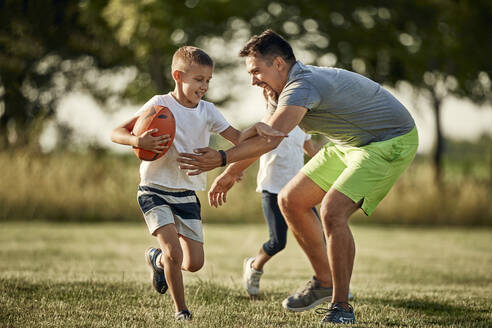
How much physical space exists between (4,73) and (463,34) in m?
13.1

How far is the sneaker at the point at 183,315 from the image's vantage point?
438 cm

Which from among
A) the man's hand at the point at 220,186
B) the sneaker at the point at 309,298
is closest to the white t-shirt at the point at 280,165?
the man's hand at the point at 220,186

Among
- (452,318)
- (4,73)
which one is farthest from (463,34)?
(452,318)

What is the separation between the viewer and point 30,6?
18531mm

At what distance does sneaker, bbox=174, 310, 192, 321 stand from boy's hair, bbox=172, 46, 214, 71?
169 cm

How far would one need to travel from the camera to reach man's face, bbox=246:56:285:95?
450 centimetres

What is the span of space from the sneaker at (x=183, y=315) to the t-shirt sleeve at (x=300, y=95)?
1.54 metres

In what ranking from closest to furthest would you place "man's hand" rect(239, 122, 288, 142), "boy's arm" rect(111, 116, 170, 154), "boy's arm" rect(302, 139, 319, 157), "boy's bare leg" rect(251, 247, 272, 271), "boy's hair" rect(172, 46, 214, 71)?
1. "man's hand" rect(239, 122, 288, 142)
2. "boy's arm" rect(111, 116, 170, 154)
3. "boy's hair" rect(172, 46, 214, 71)
4. "boy's bare leg" rect(251, 247, 272, 271)
5. "boy's arm" rect(302, 139, 319, 157)

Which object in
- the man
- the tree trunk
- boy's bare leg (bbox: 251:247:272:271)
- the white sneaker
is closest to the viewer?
the man

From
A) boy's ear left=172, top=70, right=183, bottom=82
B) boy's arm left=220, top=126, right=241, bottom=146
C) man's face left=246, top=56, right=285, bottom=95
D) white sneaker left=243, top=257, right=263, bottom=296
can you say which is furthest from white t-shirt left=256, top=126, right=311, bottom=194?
boy's ear left=172, top=70, right=183, bottom=82

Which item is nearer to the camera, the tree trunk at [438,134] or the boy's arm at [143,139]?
the boy's arm at [143,139]

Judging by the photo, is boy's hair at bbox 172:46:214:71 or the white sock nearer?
boy's hair at bbox 172:46:214:71

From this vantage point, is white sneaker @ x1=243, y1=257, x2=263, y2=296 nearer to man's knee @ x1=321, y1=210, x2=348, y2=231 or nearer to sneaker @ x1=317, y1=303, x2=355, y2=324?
sneaker @ x1=317, y1=303, x2=355, y2=324

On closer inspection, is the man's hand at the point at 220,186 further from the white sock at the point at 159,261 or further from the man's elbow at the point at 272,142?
the man's elbow at the point at 272,142
